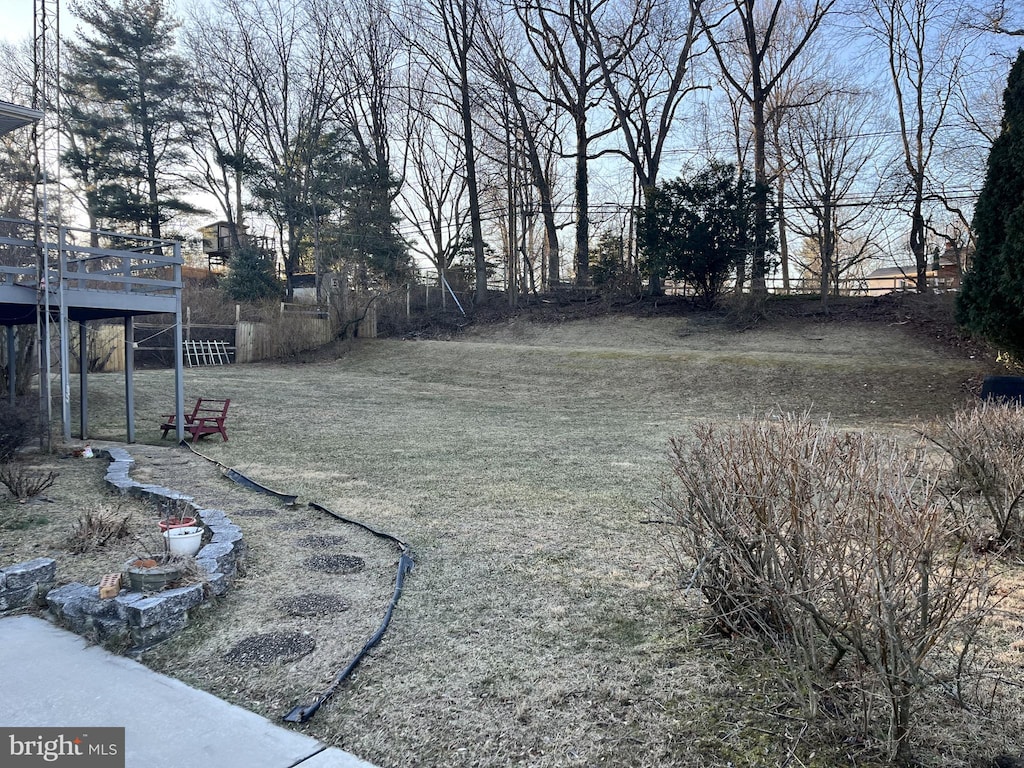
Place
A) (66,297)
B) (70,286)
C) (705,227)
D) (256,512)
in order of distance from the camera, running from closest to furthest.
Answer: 1. (256,512)
2. (66,297)
3. (70,286)
4. (705,227)

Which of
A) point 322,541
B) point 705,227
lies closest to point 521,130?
point 705,227

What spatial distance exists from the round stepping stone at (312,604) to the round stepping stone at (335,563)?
0.41 meters

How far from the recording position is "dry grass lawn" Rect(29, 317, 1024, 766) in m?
2.47

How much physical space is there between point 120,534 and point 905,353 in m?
16.8

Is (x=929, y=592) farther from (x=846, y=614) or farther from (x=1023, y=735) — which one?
(x=1023, y=735)

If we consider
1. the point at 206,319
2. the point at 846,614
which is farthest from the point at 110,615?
the point at 206,319

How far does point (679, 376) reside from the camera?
51.1 feet

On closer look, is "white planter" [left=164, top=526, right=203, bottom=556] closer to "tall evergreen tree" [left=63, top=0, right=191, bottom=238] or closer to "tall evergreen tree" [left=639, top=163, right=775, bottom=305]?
"tall evergreen tree" [left=639, top=163, right=775, bottom=305]

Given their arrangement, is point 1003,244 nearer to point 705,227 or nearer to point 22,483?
point 705,227

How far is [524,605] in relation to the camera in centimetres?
370

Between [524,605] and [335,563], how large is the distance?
137 centimetres

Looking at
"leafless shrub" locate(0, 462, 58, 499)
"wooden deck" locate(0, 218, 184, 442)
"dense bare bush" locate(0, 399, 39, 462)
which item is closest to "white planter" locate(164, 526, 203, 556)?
"leafless shrub" locate(0, 462, 58, 499)

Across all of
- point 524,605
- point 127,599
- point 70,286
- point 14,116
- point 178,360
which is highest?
point 14,116

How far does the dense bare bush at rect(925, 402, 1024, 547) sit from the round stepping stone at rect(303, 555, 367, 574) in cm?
356
